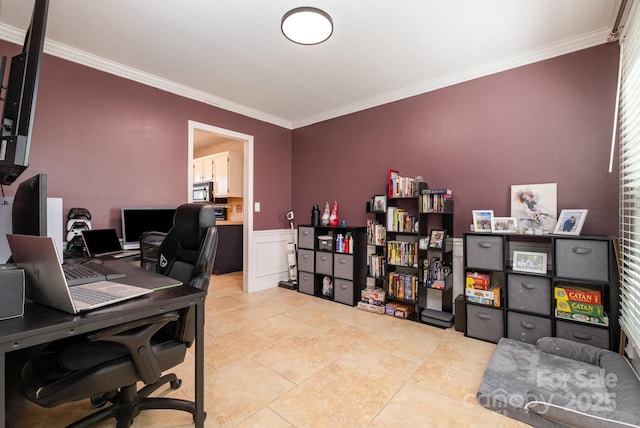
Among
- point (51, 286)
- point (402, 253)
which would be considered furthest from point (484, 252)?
point (51, 286)

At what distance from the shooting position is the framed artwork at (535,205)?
8.57 ft

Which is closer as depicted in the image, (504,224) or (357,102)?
(504,224)

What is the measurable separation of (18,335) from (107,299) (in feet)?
0.81

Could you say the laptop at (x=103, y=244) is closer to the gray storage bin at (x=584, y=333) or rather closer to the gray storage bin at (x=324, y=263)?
the gray storage bin at (x=324, y=263)

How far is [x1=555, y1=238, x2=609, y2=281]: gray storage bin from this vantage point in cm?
217

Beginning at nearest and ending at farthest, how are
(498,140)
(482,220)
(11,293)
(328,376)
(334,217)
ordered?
(11,293), (328,376), (482,220), (498,140), (334,217)

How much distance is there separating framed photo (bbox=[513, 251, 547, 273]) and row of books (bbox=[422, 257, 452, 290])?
644 mm

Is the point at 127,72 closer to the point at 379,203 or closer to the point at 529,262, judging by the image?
the point at 379,203

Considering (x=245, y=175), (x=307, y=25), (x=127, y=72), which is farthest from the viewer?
(x=245, y=175)

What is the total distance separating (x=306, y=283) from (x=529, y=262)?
260 cm

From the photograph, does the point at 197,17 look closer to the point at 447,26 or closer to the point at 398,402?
the point at 447,26

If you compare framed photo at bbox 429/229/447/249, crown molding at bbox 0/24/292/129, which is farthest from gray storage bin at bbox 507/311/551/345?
crown molding at bbox 0/24/292/129

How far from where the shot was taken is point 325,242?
395cm

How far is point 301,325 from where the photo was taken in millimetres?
2961
